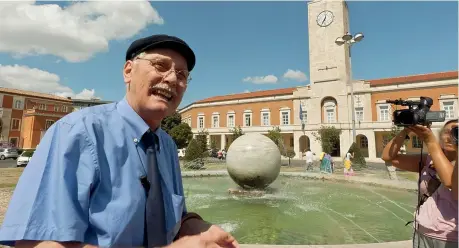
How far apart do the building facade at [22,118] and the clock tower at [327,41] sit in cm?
4140

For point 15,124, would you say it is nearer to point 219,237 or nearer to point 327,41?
point 327,41

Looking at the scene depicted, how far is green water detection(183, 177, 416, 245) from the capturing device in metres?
5.26

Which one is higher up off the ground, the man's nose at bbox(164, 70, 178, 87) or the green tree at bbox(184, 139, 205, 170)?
the man's nose at bbox(164, 70, 178, 87)

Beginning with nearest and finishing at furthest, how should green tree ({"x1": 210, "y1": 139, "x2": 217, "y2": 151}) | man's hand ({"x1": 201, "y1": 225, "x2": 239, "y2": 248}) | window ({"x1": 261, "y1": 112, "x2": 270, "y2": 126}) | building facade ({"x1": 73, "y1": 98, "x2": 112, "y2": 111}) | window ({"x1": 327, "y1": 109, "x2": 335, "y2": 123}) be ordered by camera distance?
man's hand ({"x1": 201, "y1": 225, "x2": 239, "y2": 248}) → window ({"x1": 327, "y1": 109, "x2": 335, "y2": 123}) → window ({"x1": 261, "y1": 112, "x2": 270, "y2": 126}) → green tree ({"x1": 210, "y1": 139, "x2": 217, "y2": 151}) → building facade ({"x1": 73, "y1": 98, "x2": 112, "y2": 111})

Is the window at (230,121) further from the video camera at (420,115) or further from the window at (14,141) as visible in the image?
the video camera at (420,115)

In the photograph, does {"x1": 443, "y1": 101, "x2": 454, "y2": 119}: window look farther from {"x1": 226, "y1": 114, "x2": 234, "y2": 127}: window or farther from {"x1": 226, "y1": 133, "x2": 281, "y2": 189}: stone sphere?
{"x1": 226, "y1": 133, "x2": 281, "y2": 189}: stone sphere

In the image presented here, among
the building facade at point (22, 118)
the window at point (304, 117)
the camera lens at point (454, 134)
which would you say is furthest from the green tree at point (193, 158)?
the building facade at point (22, 118)

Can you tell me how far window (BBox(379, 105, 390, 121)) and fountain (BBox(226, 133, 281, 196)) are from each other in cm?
3102

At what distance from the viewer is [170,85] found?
144cm

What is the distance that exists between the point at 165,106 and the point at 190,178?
43.7 feet

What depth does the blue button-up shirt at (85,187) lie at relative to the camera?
37.9 inches

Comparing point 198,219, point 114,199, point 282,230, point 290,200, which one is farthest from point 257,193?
point 114,199

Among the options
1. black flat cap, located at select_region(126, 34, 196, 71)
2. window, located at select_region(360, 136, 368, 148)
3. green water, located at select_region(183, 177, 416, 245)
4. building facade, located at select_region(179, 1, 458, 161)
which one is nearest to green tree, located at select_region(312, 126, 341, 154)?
building facade, located at select_region(179, 1, 458, 161)

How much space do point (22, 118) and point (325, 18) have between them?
5000cm
